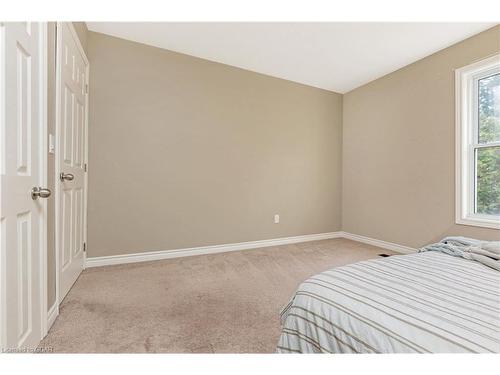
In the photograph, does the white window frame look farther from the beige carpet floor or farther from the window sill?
the beige carpet floor

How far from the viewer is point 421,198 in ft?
9.72

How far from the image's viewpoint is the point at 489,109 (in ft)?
8.13

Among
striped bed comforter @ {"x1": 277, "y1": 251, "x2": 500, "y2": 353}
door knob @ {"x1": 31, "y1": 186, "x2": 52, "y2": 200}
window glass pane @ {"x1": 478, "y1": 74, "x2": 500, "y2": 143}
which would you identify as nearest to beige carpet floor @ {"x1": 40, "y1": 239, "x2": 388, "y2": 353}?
striped bed comforter @ {"x1": 277, "y1": 251, "x2": 500, "y2": 353}

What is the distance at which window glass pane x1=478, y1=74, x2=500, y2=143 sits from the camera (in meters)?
2.42

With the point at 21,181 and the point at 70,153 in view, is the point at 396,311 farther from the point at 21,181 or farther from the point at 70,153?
the point at 70,153

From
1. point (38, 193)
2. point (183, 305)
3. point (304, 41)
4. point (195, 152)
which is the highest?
point (304, 41)

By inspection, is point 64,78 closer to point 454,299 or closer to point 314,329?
point 314,329

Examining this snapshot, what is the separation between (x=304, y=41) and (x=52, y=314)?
328 cm

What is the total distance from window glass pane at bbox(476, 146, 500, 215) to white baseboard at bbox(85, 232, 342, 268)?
201 cm

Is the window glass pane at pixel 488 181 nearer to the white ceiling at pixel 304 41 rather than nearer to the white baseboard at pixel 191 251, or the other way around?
the white ceiling at pixel 304 41

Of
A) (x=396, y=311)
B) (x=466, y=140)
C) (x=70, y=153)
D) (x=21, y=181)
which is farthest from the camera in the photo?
(x=466, y=140)

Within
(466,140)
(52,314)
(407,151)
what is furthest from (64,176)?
(466,140)

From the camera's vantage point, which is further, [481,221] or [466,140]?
[466,140]

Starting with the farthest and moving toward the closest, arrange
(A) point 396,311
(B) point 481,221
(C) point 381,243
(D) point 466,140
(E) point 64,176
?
1. (C) point 381,243
2. (D) point 466,140
3. (B) point 481,221
4. (E) point 64,176
5. (A) point 396,311
